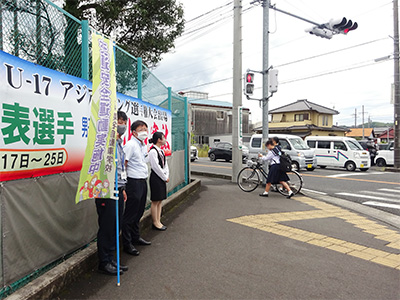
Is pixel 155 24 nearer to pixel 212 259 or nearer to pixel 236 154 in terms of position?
pixel 236 154

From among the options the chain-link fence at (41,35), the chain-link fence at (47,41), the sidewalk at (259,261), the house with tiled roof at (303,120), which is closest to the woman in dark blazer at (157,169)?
the sidewalk at (259,261)

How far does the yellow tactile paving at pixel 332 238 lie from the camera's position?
4.27 metres

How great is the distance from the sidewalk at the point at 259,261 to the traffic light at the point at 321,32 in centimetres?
699

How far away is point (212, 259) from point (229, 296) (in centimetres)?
93

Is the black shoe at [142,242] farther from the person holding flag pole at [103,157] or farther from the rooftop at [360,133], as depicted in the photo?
the rooftop at [360,133]

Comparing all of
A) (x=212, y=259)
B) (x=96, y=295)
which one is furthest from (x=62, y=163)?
(x=212, y=259)

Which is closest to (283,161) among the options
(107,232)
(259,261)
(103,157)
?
(259,261)

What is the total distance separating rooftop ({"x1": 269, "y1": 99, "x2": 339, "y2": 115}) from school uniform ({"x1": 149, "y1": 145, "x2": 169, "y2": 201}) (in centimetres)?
3639

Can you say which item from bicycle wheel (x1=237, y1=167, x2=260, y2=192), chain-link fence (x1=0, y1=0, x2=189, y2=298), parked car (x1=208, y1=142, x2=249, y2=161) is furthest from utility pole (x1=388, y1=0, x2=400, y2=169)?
chain-link fence (x1=0, y1=0, x2=189, y2=298)

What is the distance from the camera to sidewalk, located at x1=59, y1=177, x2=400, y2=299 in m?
3.12

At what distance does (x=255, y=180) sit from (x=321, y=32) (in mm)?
5870

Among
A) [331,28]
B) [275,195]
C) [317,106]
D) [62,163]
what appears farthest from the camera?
[317,106]

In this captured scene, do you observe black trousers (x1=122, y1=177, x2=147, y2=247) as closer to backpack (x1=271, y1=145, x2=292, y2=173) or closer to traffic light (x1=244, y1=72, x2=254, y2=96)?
backpack (x1=271, y1=145, x2=292, y2=173)

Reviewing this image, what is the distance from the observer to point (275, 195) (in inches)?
345
